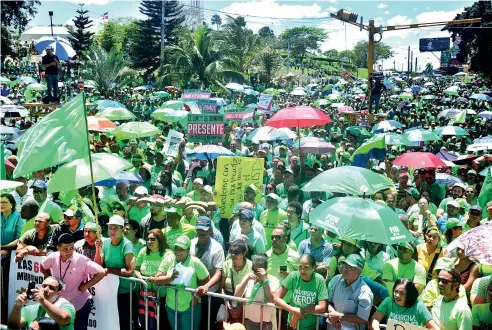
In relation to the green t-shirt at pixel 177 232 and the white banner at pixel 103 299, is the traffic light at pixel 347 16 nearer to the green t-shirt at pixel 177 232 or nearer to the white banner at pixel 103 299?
the green t-shirt at pixel 177 232

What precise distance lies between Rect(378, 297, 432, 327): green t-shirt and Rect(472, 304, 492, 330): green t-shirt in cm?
42

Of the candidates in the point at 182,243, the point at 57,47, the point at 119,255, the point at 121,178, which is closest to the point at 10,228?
the point at 119,255

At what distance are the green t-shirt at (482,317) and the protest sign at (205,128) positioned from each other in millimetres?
6018

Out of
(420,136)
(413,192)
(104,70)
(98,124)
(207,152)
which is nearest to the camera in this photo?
(413,192)

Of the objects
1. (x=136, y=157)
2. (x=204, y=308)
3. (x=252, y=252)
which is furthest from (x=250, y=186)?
(x=136, y=157)

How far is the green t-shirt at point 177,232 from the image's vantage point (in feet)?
19.0

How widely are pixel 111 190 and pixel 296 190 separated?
113 inches

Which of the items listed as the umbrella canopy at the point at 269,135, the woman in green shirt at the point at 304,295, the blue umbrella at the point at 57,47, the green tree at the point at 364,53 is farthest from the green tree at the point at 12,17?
the green tree at the point at 364,53

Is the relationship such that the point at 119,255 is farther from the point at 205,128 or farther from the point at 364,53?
the point at 364,53

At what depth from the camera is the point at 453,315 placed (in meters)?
4.16

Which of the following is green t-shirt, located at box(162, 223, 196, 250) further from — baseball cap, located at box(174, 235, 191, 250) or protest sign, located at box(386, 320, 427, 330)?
protest sign, located at box(386, 320, 427, 330)

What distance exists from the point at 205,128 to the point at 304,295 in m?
5.36

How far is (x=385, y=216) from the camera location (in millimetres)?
5043

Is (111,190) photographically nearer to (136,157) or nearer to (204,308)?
(136,157)
